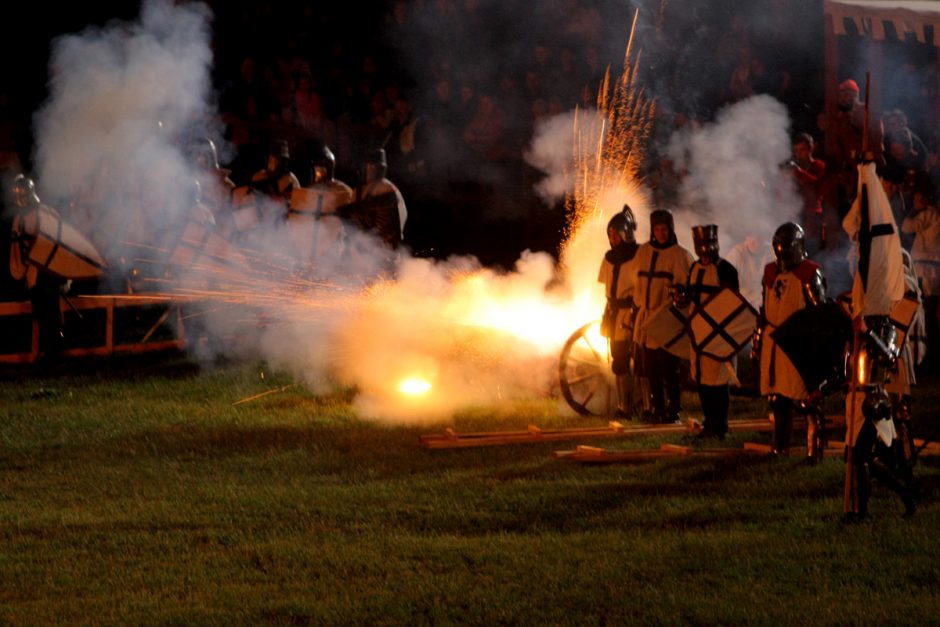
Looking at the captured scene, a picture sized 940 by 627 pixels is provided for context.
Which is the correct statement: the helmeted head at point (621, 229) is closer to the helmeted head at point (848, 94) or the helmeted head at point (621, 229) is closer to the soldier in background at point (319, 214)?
the helmeted head at point (848, 94)

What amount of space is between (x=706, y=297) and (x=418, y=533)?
12.5ft

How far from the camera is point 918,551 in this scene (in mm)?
7293

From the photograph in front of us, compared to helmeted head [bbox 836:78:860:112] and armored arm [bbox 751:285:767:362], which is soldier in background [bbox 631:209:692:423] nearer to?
armored arm [bbox 751:285:767:362]

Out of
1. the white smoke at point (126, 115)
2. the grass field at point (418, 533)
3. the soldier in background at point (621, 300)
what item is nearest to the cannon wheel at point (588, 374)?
the soldier in background at point (621, 300)

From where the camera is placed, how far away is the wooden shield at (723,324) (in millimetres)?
10484

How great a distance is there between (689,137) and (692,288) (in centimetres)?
424

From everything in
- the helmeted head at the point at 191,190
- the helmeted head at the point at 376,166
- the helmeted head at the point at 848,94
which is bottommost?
the helmeted head at the point at 191,190

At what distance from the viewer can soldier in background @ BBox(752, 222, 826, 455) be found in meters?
9.55

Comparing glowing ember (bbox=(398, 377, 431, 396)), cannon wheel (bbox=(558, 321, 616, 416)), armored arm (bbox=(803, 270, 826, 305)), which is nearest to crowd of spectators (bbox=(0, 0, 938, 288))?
cannon wheel (bbox=(558, 321, 616, 416))

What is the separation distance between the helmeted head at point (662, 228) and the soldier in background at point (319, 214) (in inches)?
244

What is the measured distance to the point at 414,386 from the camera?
42.4 feet

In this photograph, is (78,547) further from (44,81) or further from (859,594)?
(44,81)

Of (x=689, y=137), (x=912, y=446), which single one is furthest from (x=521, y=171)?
(x=912, y=446)


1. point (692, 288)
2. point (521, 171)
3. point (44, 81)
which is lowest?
point (692, 288)
